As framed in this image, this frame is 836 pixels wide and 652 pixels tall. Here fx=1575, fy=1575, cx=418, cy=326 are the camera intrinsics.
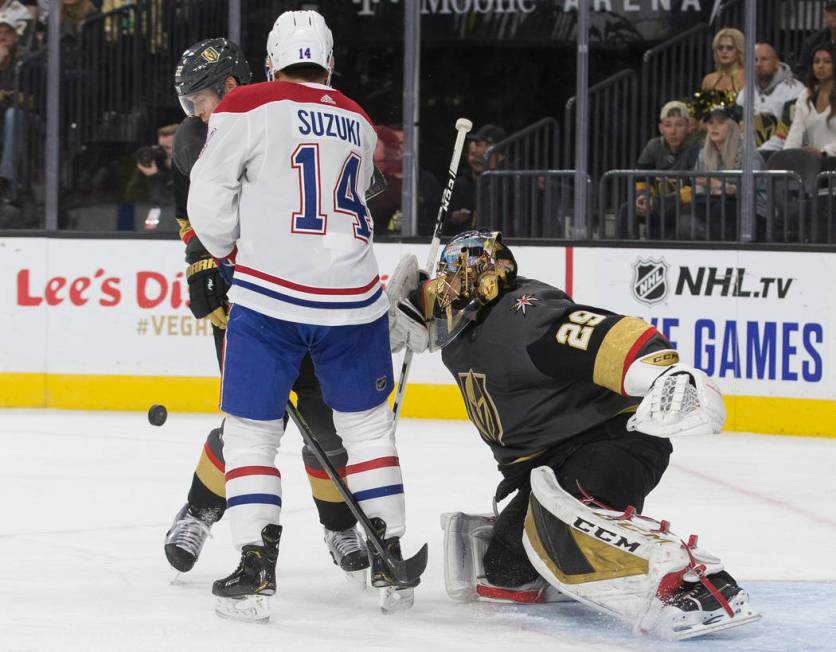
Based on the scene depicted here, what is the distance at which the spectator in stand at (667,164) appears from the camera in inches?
249

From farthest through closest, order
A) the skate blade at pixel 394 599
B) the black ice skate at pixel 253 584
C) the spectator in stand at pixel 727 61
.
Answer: the spectator in stand at pixel 727 61, the skate blade at pixel 394 599, the black ice skate at pixel 253 584

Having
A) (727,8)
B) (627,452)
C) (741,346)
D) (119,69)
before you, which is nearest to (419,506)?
(627,452)

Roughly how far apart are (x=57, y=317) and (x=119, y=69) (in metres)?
1.14

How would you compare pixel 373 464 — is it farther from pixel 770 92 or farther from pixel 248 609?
pixel 770 92

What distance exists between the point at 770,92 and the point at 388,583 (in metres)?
4.11

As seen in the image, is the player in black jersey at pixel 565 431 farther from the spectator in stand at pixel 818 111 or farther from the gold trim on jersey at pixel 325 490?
the spectator in stand at pixel 818 111

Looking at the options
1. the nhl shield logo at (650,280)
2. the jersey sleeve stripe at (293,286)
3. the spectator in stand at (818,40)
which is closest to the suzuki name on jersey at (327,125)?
the jersey sleeve stripe at (293,286)

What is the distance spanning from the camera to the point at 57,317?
21.5 ft

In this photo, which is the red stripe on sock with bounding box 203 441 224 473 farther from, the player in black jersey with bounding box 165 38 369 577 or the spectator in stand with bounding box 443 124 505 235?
the spectator in stand with bounding box 443 124 505 235

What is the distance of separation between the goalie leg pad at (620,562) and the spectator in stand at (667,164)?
344cm

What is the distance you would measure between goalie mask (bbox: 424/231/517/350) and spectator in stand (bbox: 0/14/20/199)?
4.03 metres

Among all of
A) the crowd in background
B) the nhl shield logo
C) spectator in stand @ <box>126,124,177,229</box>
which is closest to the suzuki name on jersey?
the nhl shield logo

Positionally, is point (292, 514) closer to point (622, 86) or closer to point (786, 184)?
point (786, 184)

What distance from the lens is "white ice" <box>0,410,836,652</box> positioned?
114 inches
